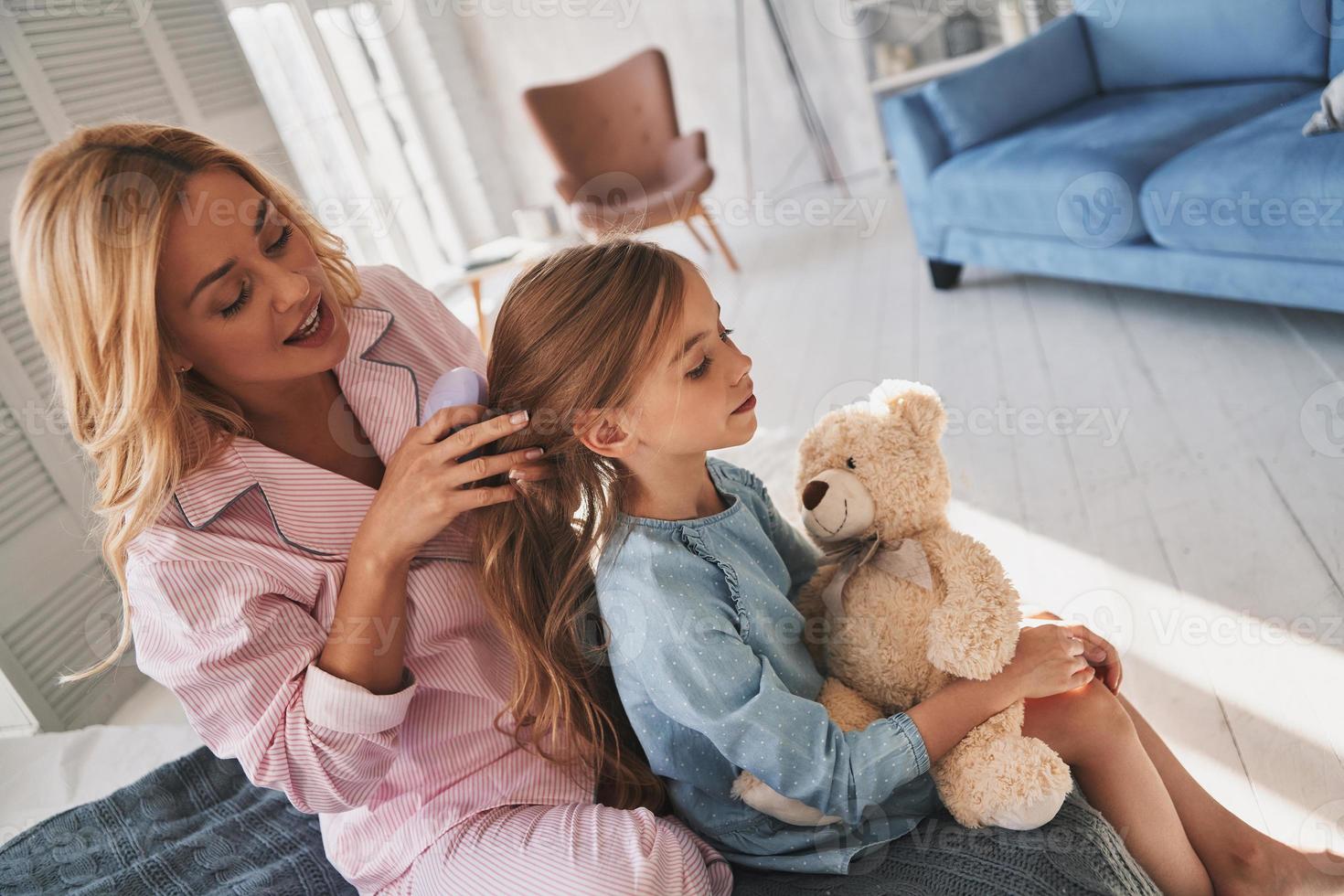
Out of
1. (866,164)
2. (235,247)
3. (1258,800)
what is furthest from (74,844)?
(866,164)

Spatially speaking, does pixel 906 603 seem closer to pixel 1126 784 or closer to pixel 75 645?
pixel 1126 784

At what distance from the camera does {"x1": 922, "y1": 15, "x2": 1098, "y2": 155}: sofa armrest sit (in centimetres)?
298

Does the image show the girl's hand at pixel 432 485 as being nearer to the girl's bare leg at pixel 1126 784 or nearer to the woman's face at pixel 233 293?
the woman's face at pixel 233 293

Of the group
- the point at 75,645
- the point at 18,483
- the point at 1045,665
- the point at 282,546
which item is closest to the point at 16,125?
the point at 18,483

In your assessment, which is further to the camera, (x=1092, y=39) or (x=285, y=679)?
(x=1092, y=39)

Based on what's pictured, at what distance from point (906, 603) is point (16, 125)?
2324 millimetres

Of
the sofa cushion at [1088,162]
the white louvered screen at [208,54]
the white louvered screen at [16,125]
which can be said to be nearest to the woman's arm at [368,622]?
the white louvered screen at [16,125]

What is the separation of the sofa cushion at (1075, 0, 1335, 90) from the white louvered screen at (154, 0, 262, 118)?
2.75 metres

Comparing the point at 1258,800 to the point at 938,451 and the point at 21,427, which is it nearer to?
the point at 938,451

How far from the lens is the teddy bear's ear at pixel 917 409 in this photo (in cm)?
114

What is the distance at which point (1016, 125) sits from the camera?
3.03 meters

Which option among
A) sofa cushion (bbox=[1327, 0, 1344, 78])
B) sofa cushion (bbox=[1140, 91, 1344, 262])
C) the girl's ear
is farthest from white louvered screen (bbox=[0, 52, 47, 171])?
sofa cushion (bbox=[1327, 0, 1344, 78])

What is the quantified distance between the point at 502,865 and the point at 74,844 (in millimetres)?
677

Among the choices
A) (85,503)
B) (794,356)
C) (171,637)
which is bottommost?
(794,356)
